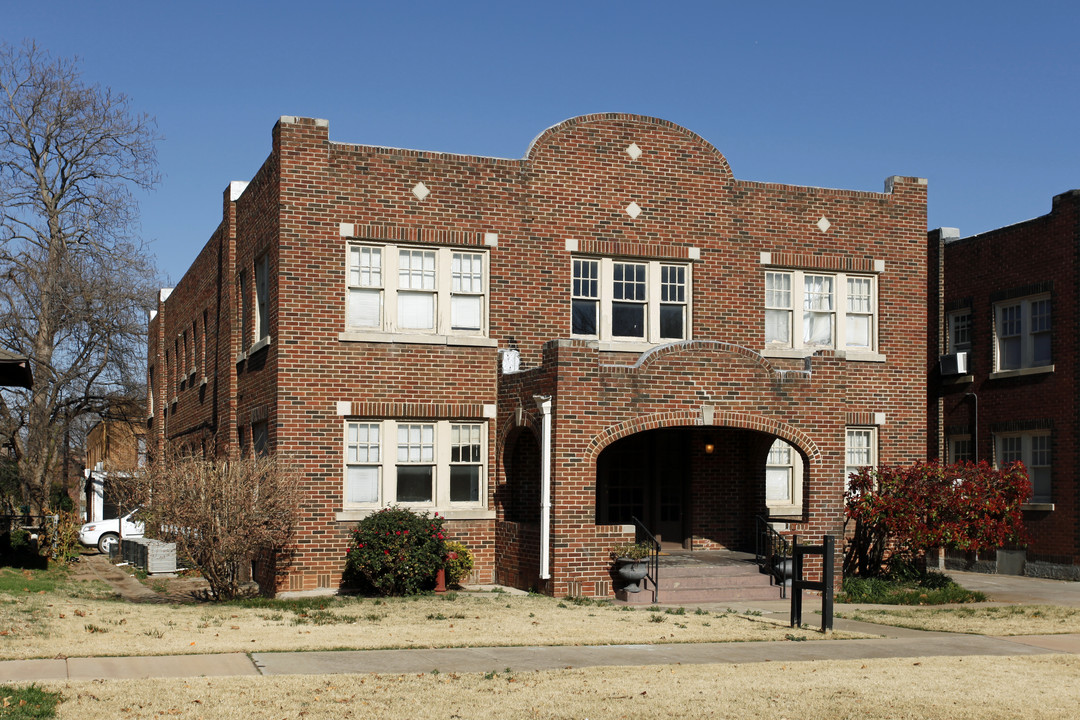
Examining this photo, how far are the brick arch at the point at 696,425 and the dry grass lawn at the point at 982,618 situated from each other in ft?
9.89

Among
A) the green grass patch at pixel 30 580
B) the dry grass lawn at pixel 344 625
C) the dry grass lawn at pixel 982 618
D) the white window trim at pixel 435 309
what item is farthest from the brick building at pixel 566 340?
the green grass patch at pixel 30 580

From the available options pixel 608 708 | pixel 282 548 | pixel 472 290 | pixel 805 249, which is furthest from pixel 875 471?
pixel 608 708

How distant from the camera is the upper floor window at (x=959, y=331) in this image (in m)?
28.0

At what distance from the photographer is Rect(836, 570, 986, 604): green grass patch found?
18.8 meters

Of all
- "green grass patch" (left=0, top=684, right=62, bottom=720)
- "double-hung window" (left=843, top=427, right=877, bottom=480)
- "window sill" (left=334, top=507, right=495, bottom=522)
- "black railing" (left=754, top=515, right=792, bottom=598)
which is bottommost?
"green grass patch" (left=0, top=684, right=62, bottom=720)

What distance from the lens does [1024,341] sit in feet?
85.6

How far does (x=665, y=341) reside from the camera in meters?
21.2

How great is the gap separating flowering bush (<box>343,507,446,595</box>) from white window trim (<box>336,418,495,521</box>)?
104 centimetres

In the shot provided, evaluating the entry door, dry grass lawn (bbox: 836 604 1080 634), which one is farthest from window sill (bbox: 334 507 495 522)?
dry grass lawn (bbox: 836 604 1080 634)

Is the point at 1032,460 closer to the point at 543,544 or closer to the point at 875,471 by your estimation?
the point at 875,471

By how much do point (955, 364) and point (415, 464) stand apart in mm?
14281

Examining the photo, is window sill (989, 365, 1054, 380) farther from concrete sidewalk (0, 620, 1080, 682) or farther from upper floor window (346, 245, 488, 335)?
upper floor window (346, 245, 488, 335)

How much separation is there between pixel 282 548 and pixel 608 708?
409 inches

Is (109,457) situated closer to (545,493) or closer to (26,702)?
(545,493)
